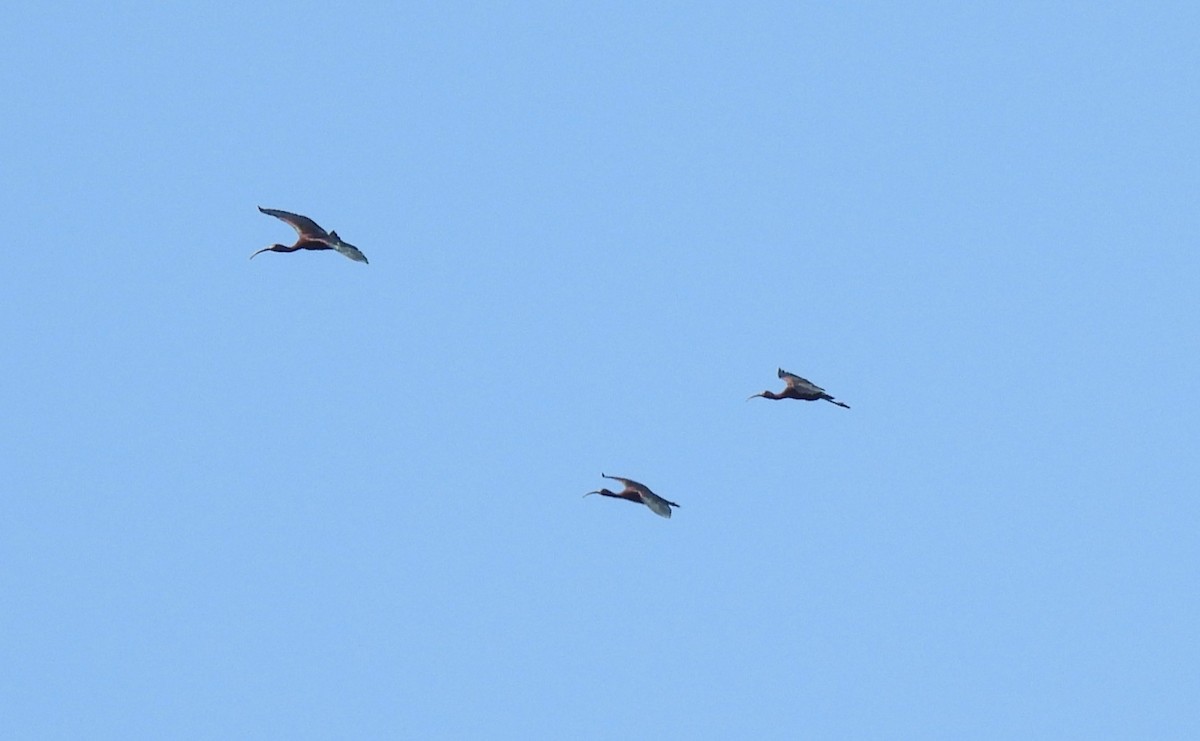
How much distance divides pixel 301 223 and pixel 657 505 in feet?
44.8

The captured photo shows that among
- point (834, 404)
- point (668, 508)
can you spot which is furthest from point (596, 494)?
point (834, 404)

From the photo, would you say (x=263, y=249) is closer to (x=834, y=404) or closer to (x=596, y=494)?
(x=596, y=494)

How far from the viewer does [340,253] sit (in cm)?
7294

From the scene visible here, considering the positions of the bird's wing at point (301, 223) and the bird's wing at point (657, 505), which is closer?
the bird's wing at point (301, 223)

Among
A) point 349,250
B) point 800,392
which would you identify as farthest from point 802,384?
point 349,250

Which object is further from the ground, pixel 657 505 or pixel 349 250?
pixel 349 250

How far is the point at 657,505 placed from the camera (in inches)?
2968

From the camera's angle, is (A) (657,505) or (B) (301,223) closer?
(B) (301,223)

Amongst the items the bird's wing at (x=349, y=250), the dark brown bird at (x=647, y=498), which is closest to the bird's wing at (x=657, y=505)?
the dark brown bird at (x=647, y=498)

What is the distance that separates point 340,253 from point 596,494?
11.5 metres

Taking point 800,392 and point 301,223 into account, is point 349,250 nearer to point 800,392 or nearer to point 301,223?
point 301,223

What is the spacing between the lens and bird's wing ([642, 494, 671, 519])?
7525 centimetres

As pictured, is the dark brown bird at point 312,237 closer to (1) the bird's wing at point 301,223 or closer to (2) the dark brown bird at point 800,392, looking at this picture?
(1) the bird's wing at point 301,223

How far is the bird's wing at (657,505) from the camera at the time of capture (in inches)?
2963
